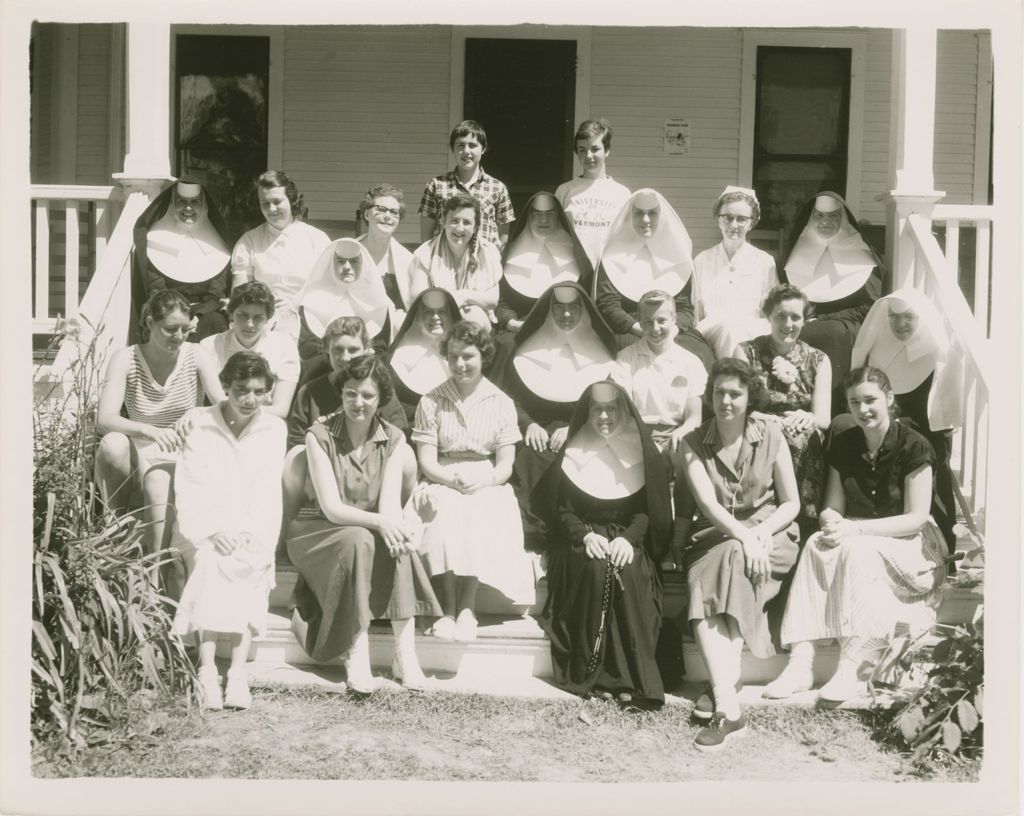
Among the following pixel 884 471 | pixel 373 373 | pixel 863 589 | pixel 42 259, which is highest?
pixel 42 259

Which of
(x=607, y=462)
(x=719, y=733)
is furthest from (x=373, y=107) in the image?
(x=719, y=733)

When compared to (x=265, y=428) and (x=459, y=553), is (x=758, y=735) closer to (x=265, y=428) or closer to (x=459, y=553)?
(x=459, y=553)

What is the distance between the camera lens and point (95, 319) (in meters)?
6.27

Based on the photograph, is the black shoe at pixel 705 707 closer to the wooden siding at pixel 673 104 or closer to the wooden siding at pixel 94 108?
the wooden siding at pixel 673 104

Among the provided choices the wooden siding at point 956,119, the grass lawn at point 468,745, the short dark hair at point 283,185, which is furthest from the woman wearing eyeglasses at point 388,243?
the wooden siding at point 956,119

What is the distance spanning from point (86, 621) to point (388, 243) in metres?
2.84

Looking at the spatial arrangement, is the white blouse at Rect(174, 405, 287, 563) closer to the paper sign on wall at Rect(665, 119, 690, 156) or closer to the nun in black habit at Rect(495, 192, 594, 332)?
the nun in black habit at Rect(495, 192, 594, 332)

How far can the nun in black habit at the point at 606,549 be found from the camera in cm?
559

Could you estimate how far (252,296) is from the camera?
245 inches

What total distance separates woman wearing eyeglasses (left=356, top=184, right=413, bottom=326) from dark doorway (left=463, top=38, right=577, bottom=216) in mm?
2042

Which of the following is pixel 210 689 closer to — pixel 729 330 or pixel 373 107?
pixel 729 330

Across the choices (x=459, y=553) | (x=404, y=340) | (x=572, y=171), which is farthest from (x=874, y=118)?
(x=459, y=553)

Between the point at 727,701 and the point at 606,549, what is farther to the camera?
the point at 606,549

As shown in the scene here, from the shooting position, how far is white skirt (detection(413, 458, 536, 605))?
5.70 metres
